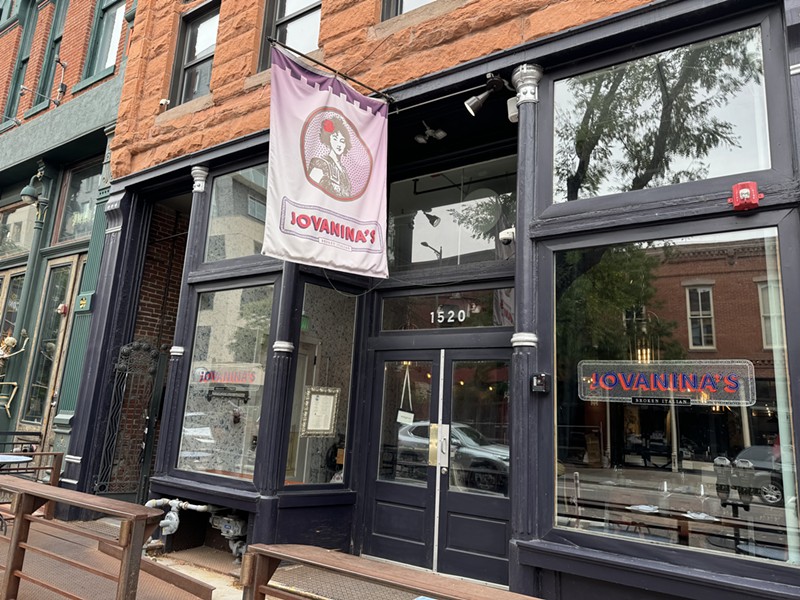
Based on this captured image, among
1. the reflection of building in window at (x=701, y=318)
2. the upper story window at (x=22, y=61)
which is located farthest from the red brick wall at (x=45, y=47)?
the reflection of building in window at (x=701, y=318)

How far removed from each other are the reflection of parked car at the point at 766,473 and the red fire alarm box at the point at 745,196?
5.17 ft

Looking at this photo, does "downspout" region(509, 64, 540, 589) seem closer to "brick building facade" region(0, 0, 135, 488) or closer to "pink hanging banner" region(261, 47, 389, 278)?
"pink hanging banner" region(261, 47, 389, 278)

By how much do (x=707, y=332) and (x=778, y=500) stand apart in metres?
1.12

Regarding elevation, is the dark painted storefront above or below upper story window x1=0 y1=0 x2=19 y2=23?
below

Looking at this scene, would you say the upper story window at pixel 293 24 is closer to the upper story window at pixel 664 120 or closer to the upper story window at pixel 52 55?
the upper story window at pixel 664 120

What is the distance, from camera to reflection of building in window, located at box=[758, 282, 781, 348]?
3.74 meters

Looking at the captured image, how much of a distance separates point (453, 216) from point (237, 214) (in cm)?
274

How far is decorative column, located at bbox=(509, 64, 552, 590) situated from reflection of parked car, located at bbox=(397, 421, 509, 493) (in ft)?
4.16

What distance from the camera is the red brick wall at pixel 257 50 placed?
5.24 m

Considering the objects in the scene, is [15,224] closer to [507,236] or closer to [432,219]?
[432,219]

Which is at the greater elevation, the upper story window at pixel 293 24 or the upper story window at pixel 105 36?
the upper story window at pixel 105 36

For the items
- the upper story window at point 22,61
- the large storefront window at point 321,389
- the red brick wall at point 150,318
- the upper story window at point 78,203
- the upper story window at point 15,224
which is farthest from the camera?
the upper story window at point 22,61

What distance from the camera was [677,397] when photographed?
3992mm

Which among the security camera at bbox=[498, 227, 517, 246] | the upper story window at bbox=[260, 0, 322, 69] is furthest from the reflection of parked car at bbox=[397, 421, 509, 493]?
the upper story window at bbox=[260, 0, 322, 69]
